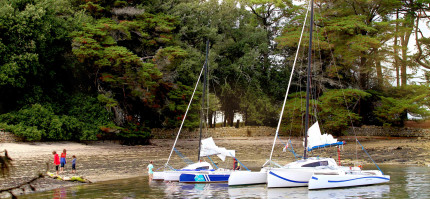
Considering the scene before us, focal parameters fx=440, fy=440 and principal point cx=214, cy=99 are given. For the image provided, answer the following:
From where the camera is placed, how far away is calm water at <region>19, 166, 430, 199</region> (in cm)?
2022

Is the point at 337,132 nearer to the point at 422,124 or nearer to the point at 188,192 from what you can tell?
the point at 422,124

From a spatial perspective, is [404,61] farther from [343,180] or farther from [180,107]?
[343,180]

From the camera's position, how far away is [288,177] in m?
22.7

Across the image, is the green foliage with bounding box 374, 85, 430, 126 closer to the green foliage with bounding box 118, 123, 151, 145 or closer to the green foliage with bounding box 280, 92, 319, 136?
the green foliage with bounding box 280, 92, 319, 136

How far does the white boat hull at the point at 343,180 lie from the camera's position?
22.0 meters

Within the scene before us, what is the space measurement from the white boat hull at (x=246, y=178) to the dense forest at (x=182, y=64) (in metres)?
14.7

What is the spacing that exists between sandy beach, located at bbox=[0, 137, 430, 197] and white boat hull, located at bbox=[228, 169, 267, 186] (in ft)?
24.3

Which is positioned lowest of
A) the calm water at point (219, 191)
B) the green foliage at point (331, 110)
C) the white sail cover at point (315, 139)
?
the calm water at point (219, 191)

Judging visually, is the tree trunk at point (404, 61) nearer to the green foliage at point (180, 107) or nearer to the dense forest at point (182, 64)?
the dense forest at point (182, 64)

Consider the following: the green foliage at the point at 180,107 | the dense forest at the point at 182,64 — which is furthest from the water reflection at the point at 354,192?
the green foliage at the point at 180,107

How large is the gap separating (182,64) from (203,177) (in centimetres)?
2498

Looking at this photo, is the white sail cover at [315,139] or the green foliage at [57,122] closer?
the white sail cover at [315,139]

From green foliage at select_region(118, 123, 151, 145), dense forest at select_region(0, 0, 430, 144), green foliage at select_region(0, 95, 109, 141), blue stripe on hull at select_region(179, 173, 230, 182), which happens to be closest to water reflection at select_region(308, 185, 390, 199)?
blue stripe on hull at select_region(179, 173, 230, 182)

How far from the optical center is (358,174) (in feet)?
76.8
